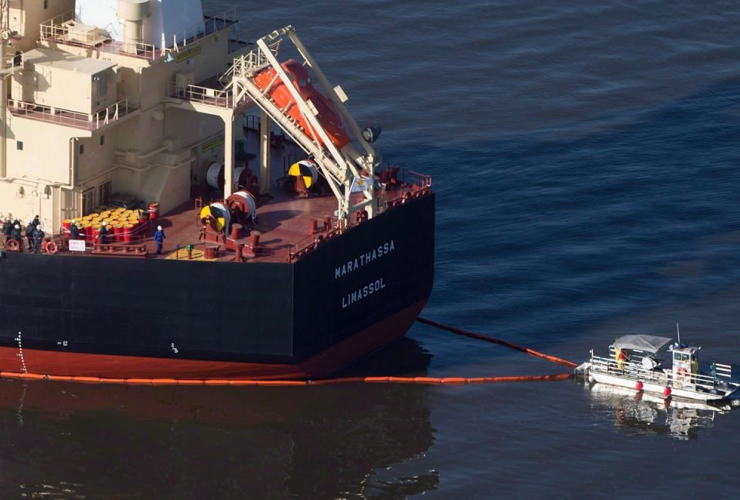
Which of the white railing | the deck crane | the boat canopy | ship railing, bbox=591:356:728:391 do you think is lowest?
ship railing, bbox=591:356:728:391

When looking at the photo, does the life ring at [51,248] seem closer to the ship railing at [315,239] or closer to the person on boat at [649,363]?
the ship railing at [315,239]

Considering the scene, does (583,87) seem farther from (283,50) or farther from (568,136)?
(283,50)

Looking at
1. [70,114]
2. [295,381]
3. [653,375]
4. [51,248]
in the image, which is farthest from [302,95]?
[653,375]

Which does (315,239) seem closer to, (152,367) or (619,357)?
(152,367)

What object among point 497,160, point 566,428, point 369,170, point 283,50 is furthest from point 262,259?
point 283,50

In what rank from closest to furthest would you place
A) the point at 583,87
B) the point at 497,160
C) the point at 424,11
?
1. the point at 497,160
2. the point at 583,87
3. the point at 424,11

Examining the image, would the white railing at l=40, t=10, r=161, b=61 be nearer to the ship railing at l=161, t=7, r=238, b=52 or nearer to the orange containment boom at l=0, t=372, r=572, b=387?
the ship railing at l=161, t=7, r=238, b=52

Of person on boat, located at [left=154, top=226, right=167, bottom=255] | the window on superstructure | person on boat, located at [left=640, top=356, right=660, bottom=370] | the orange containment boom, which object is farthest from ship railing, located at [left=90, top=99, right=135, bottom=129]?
person on boat, located at [left=640, top=356, right=660, bottom=370]
